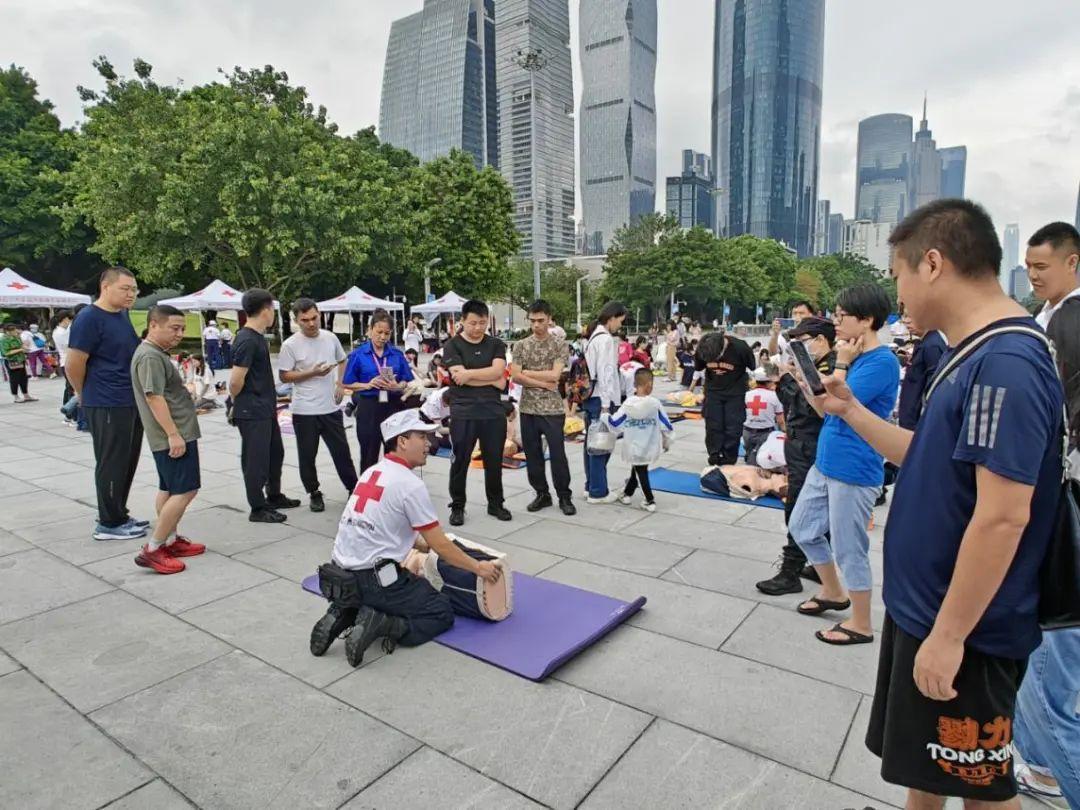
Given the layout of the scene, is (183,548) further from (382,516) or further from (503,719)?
(503,719)

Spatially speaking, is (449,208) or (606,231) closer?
(449,208)

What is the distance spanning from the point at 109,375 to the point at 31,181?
3003cm

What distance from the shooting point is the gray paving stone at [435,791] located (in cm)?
223

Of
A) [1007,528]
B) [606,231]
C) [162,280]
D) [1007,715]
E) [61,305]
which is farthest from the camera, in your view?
[606,231]

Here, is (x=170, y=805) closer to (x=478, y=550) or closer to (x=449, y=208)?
(x=478, y=550)

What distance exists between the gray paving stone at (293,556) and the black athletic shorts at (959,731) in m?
3.68

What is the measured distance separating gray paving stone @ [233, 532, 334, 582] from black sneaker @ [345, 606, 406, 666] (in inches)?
49.2

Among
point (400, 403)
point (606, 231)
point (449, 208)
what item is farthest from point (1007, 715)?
point (606, 231)

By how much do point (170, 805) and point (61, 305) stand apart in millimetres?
19009

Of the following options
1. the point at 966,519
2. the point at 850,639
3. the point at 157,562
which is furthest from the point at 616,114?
the point at 966,519

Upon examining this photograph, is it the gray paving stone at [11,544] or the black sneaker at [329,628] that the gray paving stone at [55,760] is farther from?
the gray paving stone at [11,544]

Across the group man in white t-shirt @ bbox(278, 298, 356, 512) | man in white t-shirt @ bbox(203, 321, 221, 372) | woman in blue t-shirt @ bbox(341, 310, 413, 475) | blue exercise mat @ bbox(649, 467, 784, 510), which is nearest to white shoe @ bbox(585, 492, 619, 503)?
blue exercise mat @ bbox(649, 467, 784, 510)

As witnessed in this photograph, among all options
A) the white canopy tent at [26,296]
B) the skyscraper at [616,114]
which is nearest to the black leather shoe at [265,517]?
the white canopy tent at [26,296]

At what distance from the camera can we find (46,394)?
15.1m
